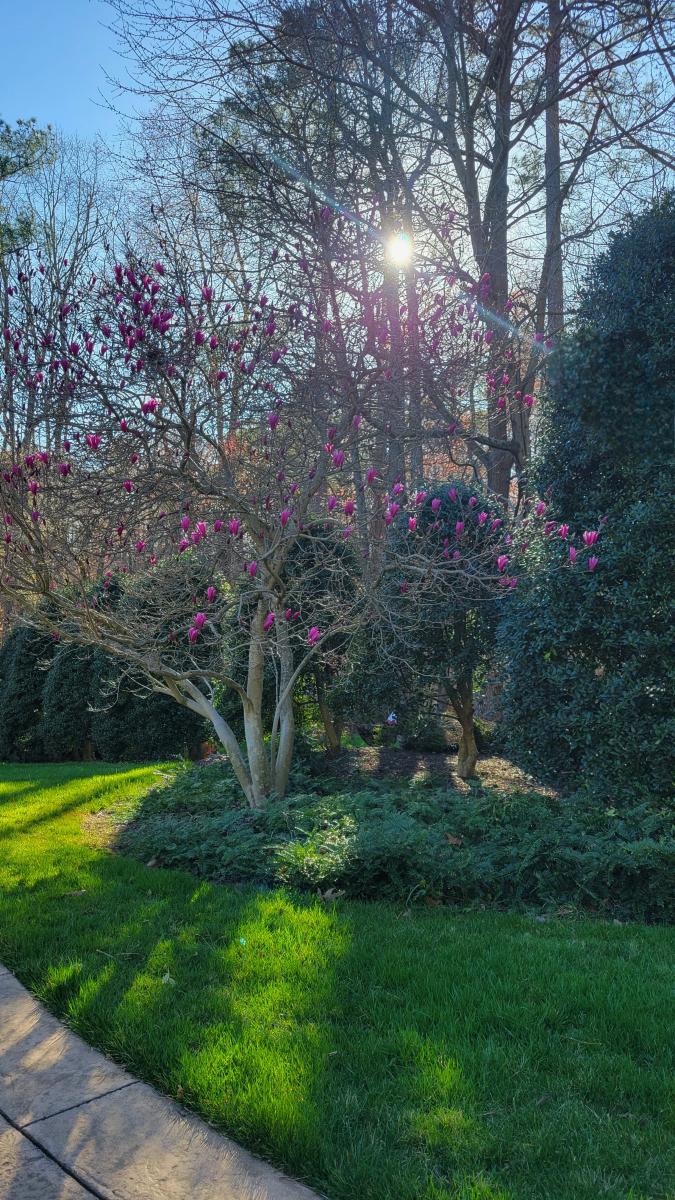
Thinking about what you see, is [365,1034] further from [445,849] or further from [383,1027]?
[445,849]

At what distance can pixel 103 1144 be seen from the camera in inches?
82.8

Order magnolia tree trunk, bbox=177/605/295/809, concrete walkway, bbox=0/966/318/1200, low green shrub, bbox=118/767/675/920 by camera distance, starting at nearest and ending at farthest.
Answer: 1. concrete walkway, bbox=0/966/318/1200
2. low green shrub, bbox=118/767/675/920
3. magnolia tree trunk, bbox=177/605/295/809

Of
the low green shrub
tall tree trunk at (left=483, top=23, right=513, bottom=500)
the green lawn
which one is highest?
tall tree trunk at (left=483, top=23, right=513, bottom=500)

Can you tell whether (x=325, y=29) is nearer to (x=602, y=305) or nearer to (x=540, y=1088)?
(x=602, y=305)

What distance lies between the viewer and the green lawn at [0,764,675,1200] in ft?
6.56

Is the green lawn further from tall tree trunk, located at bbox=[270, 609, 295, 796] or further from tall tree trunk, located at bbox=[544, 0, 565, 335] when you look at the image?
tall tree trunk, located at bbox=[544, 0, 565, 335]

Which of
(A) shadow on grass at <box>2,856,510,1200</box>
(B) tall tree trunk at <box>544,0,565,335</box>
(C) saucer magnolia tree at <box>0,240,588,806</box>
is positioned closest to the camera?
(A) shadow on grass at <box>2,856,510,1200</box>

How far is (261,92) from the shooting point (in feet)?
27.4

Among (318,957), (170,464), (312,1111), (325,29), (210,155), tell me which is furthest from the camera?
(210,155)

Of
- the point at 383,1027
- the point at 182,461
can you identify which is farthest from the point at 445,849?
the point at 182,461

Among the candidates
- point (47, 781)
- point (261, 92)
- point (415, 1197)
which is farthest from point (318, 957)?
point (261, 92)

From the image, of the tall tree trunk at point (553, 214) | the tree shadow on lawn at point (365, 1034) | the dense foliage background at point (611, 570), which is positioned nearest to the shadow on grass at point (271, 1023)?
the tree shadow on lawn at point (365, 1034)

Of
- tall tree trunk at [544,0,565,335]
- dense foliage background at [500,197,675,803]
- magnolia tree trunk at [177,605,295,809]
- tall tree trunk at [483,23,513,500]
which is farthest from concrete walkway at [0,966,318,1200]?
tall tree trunk at [544,0,565,335]

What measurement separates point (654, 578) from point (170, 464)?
3.10m
